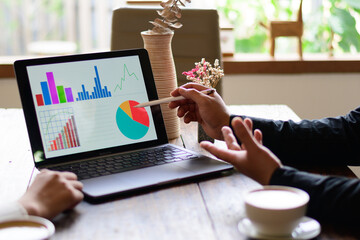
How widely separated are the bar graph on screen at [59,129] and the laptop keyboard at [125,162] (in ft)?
0.17

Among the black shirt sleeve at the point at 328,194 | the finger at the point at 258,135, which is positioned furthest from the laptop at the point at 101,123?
the black shirt sleeve at the point at 328,194

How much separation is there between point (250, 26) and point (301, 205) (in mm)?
2304

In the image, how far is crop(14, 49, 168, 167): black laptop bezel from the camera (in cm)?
104

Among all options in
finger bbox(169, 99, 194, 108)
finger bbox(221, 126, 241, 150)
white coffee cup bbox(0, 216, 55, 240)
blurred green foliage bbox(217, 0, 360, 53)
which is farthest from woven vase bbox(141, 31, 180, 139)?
blurred green foliage bbox(217, 0, 360, 53)

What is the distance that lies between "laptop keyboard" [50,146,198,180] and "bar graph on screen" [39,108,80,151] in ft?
0.17

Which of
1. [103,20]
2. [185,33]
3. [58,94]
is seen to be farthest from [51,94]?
[103,20]

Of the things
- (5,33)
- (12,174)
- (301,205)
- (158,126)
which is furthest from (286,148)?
(5,33)

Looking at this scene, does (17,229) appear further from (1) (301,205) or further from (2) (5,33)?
(2) (5,33)

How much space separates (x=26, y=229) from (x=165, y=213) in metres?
0.23

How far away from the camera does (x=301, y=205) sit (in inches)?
26.6

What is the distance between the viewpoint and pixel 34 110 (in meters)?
1.05

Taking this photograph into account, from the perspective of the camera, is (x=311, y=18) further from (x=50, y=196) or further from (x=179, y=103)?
(x=50, y=196)

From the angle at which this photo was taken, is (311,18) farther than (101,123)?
Yes

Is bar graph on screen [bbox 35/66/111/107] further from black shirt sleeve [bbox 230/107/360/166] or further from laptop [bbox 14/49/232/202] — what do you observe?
black shirt sleeve [bbox 230/107/360/166]
